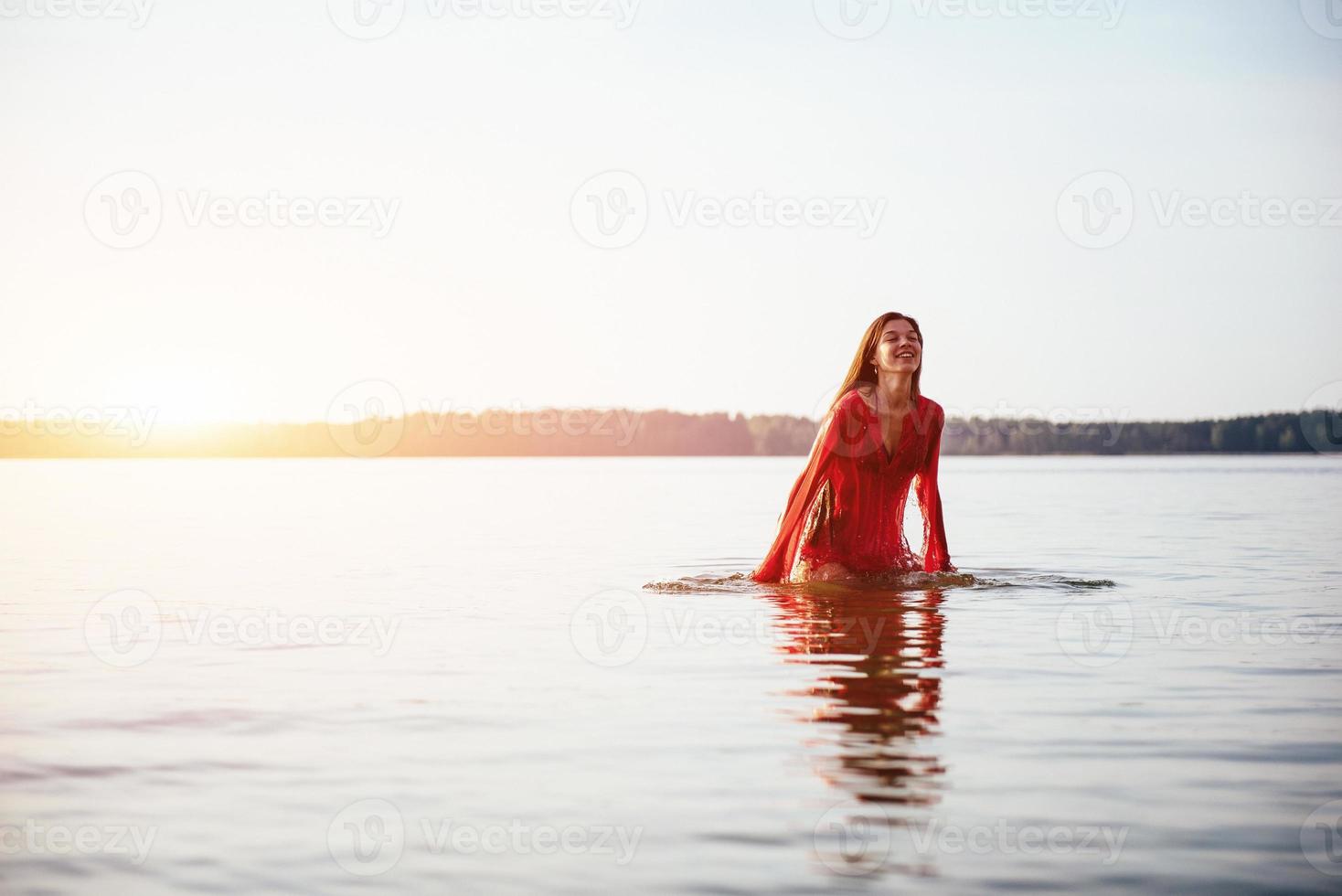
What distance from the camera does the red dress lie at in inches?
582

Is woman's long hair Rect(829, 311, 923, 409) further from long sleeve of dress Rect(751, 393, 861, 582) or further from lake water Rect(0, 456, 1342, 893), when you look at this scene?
lake water Rect(0, 456, 1342, 893)

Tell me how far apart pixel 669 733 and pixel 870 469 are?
7153 mm

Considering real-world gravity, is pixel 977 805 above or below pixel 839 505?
below

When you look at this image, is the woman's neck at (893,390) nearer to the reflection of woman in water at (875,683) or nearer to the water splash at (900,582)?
the water splash at (900,582)

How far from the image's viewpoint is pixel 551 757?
24.7 ft

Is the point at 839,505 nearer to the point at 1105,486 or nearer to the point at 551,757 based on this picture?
the point at 551,757

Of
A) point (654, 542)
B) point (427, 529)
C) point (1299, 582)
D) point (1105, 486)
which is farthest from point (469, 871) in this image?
point (1105, 486)

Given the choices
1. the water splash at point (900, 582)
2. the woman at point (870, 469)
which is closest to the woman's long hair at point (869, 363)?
the woman at point (870, 469)

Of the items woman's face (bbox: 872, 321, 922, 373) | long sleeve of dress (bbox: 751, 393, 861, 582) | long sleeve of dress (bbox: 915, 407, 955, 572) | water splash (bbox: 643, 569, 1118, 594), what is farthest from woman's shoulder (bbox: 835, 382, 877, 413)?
water splash (bbox: 643, 569, 1118, 594)

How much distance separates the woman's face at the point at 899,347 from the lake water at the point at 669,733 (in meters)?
2.29

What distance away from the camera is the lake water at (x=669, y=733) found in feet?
18.8

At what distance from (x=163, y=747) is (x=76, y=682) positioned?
2.73 m

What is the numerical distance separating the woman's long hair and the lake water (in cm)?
206

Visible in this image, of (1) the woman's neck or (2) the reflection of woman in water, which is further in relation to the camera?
(1) the woman's neck
